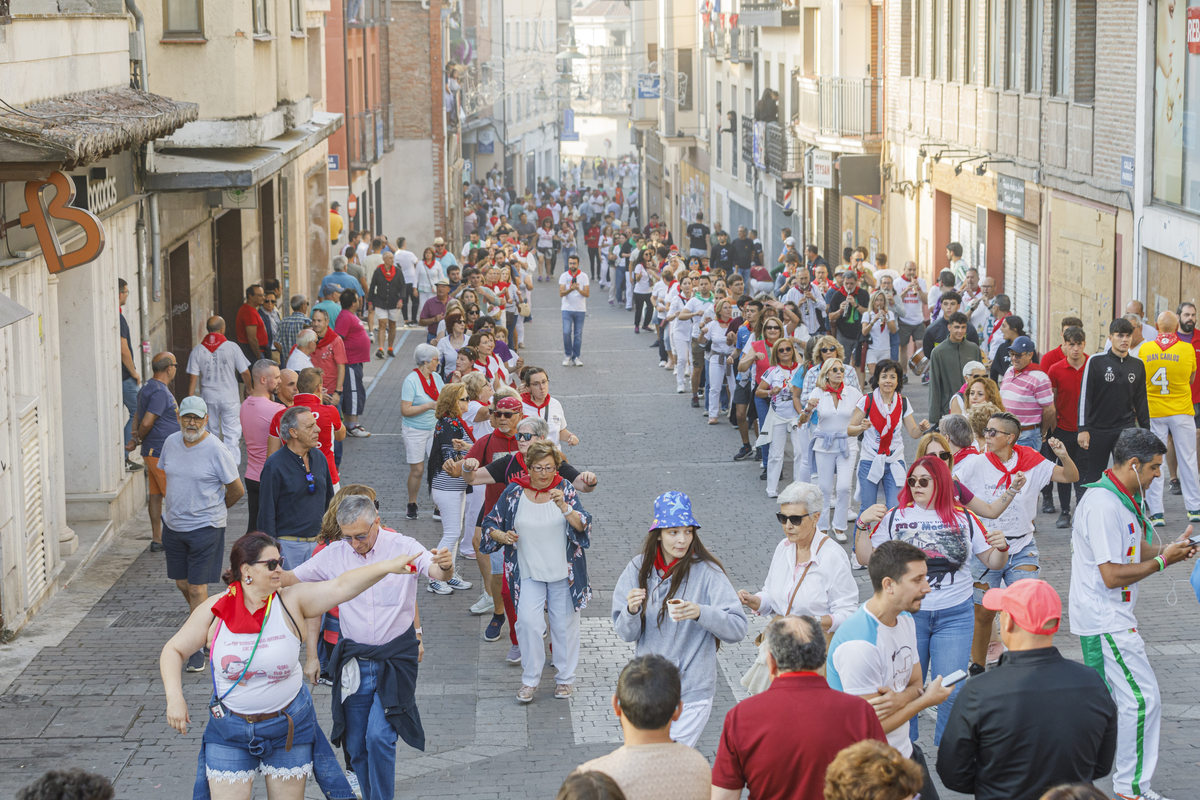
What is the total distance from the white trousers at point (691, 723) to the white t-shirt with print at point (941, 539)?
1347mm

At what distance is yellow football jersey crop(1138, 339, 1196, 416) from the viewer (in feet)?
42.1

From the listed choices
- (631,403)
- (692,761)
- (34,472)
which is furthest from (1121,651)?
(631,403)

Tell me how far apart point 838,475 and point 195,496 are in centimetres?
566

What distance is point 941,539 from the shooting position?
24.6 feet

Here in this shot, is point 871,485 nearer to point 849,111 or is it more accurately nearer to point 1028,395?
point 1028,395

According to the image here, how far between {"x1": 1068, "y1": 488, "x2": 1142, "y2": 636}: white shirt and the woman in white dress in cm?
534

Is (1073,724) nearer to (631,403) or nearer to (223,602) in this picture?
(223,602)

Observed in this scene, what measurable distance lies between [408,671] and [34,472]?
5.21 meters

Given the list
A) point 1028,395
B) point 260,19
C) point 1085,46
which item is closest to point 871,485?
point 1028,395

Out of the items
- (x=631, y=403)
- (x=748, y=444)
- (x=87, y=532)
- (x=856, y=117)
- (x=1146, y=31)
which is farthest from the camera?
(x=856, y=117)

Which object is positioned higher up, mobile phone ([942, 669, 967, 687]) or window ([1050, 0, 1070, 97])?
window ([1050, 0, 1070, 97])

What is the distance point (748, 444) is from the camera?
1681 cm

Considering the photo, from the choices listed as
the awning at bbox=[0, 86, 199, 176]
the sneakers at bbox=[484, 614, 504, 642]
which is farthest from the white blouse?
the awning at bbox=[0, 86, 199, 176]

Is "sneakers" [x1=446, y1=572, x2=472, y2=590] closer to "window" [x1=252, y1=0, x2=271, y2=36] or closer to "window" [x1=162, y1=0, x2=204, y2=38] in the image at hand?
"window" [x1=162, y1=0, x2=204, y2=38]
